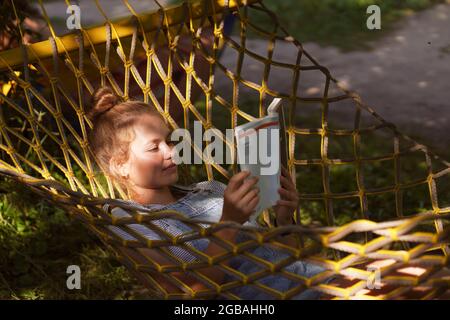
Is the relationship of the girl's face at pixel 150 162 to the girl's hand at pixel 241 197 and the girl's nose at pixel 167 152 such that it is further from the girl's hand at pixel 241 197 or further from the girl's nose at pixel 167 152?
the girl's hand at pixel 241 197

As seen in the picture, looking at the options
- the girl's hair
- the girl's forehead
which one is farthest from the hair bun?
the girl's forehead

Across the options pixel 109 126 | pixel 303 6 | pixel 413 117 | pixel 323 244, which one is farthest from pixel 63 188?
pixel 303 6

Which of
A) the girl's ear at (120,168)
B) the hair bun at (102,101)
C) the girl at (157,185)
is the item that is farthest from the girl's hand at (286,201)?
the hair bun at (102,101)

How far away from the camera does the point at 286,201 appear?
6.93ft

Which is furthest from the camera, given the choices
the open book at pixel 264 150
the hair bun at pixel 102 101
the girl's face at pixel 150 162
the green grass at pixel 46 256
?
the green grass at pixel 46 256

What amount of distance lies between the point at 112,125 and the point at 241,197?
0.54 meters

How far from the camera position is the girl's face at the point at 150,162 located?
2209mm

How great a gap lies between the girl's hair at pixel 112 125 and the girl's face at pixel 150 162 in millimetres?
24

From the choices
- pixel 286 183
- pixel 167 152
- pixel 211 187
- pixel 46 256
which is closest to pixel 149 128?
pixel 167 152

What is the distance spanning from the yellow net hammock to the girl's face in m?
0.13

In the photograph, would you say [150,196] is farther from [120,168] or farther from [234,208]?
[234,208]

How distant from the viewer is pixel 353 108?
4.34 m

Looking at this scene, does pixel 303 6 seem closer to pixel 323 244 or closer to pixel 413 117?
pixel 413 117
